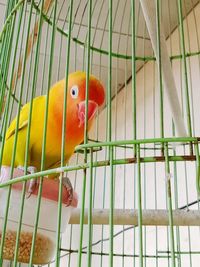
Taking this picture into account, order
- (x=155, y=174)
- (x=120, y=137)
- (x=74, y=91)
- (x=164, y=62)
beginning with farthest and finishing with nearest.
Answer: (x=120, y=137)
(x=155, y=174)
(x=74, y=91)
(x=164, y=62)

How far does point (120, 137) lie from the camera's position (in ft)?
5.34

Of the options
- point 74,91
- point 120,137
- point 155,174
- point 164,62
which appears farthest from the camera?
point 120,137

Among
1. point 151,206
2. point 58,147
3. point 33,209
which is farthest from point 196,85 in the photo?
point 33,209

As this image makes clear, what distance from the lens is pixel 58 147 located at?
70cm

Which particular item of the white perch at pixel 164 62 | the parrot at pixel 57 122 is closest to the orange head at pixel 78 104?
the parrot at pixel 57 122

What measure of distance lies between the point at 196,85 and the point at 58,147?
65cm

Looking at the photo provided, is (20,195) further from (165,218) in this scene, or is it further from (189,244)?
(189,244)

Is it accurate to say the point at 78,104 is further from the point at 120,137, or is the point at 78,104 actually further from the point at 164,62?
the point at 120,137

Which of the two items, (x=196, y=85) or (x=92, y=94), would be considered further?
(x=196, y=85)

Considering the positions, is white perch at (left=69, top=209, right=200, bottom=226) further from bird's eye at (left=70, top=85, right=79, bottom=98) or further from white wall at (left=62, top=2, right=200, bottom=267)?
white wall at (left=62, top=2, right=200, bottom=267)

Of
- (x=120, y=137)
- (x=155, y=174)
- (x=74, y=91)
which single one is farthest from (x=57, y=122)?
(x=120, y=137)

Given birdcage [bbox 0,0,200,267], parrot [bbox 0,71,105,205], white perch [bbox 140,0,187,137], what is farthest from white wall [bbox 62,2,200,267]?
white perch [bbox 140,0,187,137]

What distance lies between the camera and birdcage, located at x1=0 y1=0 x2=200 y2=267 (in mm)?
401

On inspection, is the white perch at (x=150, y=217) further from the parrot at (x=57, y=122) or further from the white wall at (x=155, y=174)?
the white wall at (x=155, y=174)
